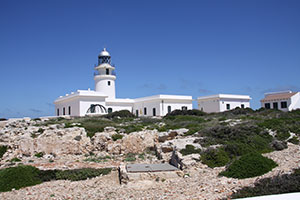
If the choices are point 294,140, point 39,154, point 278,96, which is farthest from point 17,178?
point 278,96

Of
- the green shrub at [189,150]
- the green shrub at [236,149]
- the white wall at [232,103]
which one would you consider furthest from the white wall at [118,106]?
the green shrub at [236,149]

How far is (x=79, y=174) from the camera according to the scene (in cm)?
1034

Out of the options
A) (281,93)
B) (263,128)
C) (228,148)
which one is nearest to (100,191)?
(228,148)

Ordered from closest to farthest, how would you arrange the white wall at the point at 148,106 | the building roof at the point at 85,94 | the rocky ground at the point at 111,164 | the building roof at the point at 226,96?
1. the rocky ground at the point at 111,164
2. the building roof at the point at 85,94
3. the white wall at the point at 148,106
4. the building roof at the point at 226,96

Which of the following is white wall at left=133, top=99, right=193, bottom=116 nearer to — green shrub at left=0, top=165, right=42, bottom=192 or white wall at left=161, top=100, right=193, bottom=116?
white wall at left=161, top=100, right=193, bottom=116

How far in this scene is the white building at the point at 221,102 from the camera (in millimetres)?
40594

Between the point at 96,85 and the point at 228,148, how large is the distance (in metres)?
30.4

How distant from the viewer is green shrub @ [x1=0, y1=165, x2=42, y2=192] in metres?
9.14

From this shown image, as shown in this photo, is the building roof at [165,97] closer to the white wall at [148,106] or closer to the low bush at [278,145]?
the white wall at [148,106]

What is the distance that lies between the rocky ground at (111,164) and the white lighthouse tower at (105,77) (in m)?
21.5

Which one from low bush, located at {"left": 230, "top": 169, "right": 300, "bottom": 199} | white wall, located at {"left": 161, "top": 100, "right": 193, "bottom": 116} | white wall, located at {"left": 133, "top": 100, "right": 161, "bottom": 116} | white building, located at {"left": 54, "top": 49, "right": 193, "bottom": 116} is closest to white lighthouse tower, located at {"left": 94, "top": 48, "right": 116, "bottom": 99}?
white building, located at {"left": 54, "top": 49, "right": 193, "bottom": 116}

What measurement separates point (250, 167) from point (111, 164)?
6701 millimetres

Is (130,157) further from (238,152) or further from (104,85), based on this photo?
(104,85)

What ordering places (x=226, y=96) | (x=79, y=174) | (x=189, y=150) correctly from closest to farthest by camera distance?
1. (x=79, y=174)
2. (x=189, y=150)
3. (x=226, y=96)
